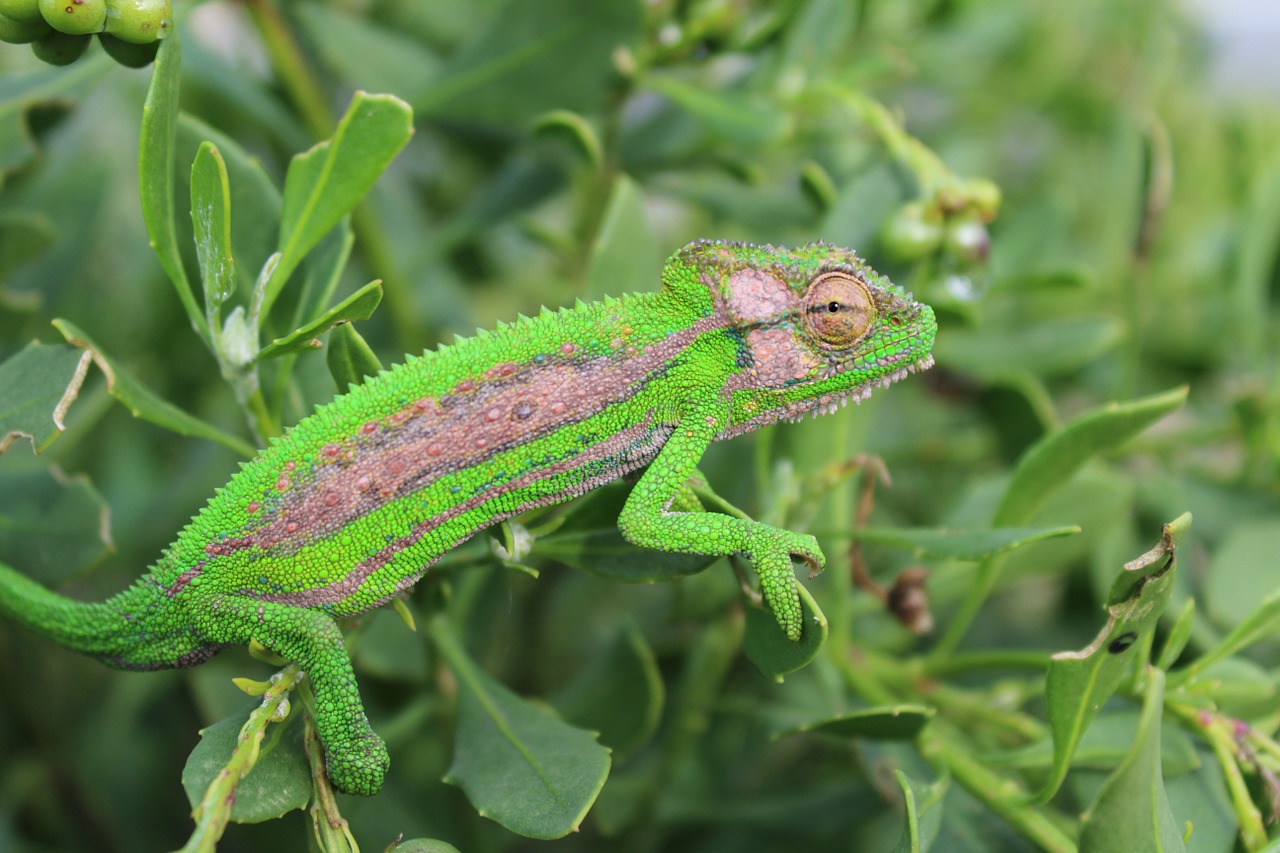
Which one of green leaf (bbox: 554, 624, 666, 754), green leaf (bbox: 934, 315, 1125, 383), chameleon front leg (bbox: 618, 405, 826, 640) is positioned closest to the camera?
chameleon front leg (bbox: 618, 405, 826, 640)

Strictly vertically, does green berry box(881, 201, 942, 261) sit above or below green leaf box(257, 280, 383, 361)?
below

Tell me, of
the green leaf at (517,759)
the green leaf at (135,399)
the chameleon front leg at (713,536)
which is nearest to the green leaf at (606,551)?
the chameleon front leg at (713,536)

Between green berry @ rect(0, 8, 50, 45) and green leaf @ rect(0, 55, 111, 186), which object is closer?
green berry @ rect(0, 8, 50, 45)

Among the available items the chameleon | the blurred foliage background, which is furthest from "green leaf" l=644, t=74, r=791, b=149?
the chameleon

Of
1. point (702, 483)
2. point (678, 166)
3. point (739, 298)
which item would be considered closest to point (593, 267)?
point (739, 298)

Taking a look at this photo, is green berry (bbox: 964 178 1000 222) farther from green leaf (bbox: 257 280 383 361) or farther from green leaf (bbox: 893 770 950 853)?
green leaf (bbox: 257 280 383 361)

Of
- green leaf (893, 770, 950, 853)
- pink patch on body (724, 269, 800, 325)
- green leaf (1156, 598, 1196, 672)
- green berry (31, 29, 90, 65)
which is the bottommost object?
green leaf (893, 770, 950, 853)

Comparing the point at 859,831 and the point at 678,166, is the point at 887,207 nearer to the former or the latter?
the point at 678,166
